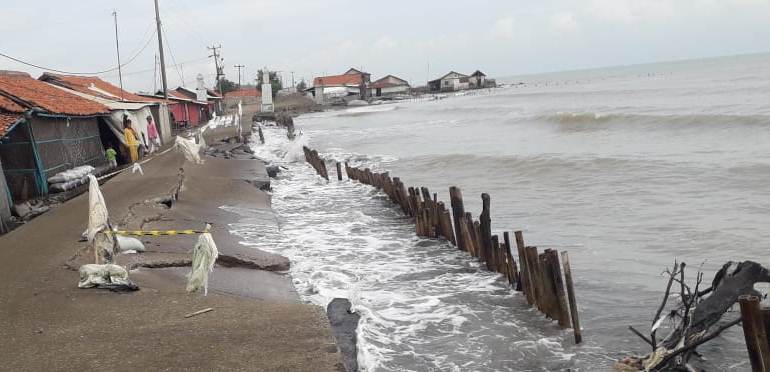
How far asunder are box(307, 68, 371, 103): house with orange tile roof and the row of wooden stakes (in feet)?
276

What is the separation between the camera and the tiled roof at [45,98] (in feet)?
51.7

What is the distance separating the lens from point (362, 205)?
17.3m

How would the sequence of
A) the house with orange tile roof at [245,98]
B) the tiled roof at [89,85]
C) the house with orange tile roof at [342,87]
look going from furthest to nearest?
the house with orange tile roof at [342,87], the house with orange tile roof at [245,98], the tiled roof at [89,85]

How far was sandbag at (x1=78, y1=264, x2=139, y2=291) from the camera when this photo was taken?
24.3ft

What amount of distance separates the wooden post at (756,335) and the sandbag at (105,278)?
6.55 m

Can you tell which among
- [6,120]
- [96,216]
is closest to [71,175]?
[6,120]

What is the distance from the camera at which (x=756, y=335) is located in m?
4.70

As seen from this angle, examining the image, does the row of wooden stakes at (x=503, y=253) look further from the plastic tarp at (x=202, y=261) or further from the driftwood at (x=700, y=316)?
the plastic tarp at (x=202, y=261)

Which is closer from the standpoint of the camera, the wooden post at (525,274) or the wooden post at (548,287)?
the wooden post at (548,287)

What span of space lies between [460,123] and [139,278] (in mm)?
40694

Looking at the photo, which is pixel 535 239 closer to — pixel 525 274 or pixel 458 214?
pixel 458 214

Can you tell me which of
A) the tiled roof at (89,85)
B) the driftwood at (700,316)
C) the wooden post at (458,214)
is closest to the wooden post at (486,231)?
the wooden post at (458,214)

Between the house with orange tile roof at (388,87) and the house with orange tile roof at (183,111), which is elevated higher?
the house with orange tile roof at (388,87)

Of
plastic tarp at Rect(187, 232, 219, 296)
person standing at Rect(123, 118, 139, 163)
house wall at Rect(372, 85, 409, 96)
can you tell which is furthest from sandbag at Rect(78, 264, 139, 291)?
house wall at Rect(372, 85, 409, 96)
